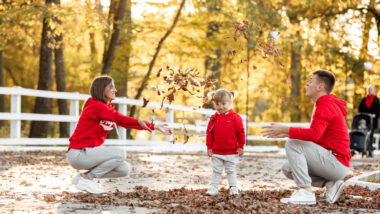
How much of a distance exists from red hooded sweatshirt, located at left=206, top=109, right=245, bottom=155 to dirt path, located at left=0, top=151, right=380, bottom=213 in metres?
0.56

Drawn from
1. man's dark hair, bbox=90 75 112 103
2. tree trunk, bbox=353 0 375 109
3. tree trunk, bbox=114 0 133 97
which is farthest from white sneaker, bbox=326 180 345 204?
tree trunk, bbox=353 0 375 109

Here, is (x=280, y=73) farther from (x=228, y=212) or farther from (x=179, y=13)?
(x=228, y=212)

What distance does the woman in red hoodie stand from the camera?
6340mm

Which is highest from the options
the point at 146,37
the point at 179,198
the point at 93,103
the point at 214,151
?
the point at 146,37

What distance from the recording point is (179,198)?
19.9 feet

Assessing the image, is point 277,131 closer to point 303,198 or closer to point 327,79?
point 303,198

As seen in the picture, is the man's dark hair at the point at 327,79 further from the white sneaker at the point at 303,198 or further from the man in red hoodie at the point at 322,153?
the white sneaker at the point at 303,198

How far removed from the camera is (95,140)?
6469 mm

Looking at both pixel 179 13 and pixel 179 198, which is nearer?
pixel 179 198

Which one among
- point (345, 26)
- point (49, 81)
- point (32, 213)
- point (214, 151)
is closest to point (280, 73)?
point (345, 26)

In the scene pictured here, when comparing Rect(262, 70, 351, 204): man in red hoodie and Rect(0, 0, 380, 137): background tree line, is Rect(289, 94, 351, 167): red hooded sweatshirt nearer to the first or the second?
Rect(262, 70, 351, 204): man in red hoodie

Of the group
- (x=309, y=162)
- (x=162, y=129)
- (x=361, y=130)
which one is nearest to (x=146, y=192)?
(x=162, y=129)

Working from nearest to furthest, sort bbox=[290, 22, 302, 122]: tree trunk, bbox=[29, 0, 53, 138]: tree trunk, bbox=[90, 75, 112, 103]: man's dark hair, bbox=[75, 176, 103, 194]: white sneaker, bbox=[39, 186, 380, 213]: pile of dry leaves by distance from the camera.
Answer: bbox=[39, 186, 380, 213]: pile of dry leaves < bbox=[75, 176, 103, 194]: white sneaker < bbox=[90, 75, 112, 103]: man's dark hair < bbox=[29, 0, 53, 138]: tree trunk < bbox=[290, 22, 302, 122]: tree trunk

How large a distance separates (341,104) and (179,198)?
2.04 m
